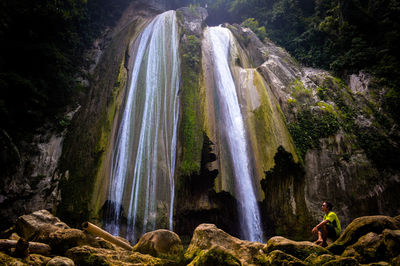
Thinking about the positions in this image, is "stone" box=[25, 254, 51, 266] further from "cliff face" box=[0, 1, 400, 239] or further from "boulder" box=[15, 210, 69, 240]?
"cliff face" box=[0, 1, 400, 239]

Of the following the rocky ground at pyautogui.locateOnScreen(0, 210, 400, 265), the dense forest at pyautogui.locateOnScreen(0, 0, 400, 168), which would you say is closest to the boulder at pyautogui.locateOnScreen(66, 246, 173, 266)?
the rocky ground at pyautogui.locateOnScreen(0, 210, 400, 265)

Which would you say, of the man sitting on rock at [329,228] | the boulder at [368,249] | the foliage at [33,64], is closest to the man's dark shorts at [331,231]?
the man sitting on rock at [329,228]

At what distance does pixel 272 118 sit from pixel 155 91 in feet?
18.8

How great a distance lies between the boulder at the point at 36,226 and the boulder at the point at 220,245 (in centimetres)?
285

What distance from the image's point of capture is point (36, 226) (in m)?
4.87

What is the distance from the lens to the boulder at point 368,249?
3572 mm

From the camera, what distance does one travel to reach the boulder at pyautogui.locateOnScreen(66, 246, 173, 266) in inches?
135

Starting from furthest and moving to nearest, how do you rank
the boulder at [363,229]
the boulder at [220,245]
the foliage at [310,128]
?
1. the foliage at [310,128]
2. the boulder at [220,245]
3. the boulder at [363,229]

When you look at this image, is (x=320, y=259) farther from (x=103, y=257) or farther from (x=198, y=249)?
(x=103, y=257)

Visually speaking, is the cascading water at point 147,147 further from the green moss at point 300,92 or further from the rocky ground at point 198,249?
the green moss at point 300,92

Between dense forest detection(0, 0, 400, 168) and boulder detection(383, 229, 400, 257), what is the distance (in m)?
8.73

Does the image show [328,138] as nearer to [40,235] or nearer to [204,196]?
[204,196]

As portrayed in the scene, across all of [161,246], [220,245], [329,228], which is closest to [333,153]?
[329,228]

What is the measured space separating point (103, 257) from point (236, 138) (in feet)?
22.8
